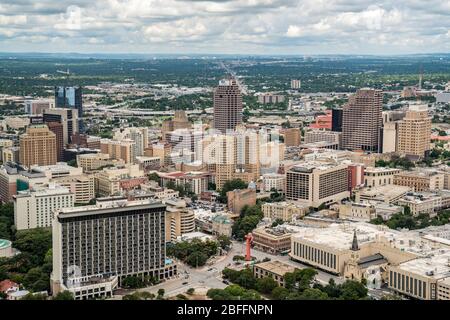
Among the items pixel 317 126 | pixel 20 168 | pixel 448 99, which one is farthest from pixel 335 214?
pixel 448 99

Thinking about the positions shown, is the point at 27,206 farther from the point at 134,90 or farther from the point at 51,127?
the point at 134,90

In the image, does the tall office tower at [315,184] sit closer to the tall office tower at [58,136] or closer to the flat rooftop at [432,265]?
the flat rooftop at [432,265]

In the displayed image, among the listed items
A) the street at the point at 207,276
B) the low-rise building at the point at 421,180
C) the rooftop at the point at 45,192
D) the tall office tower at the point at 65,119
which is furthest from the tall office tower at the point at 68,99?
the street at the point at 207,276

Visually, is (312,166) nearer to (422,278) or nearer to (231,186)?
(231,186)

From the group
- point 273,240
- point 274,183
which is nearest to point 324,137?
point 274,183

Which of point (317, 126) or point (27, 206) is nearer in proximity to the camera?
point (27, 206)
